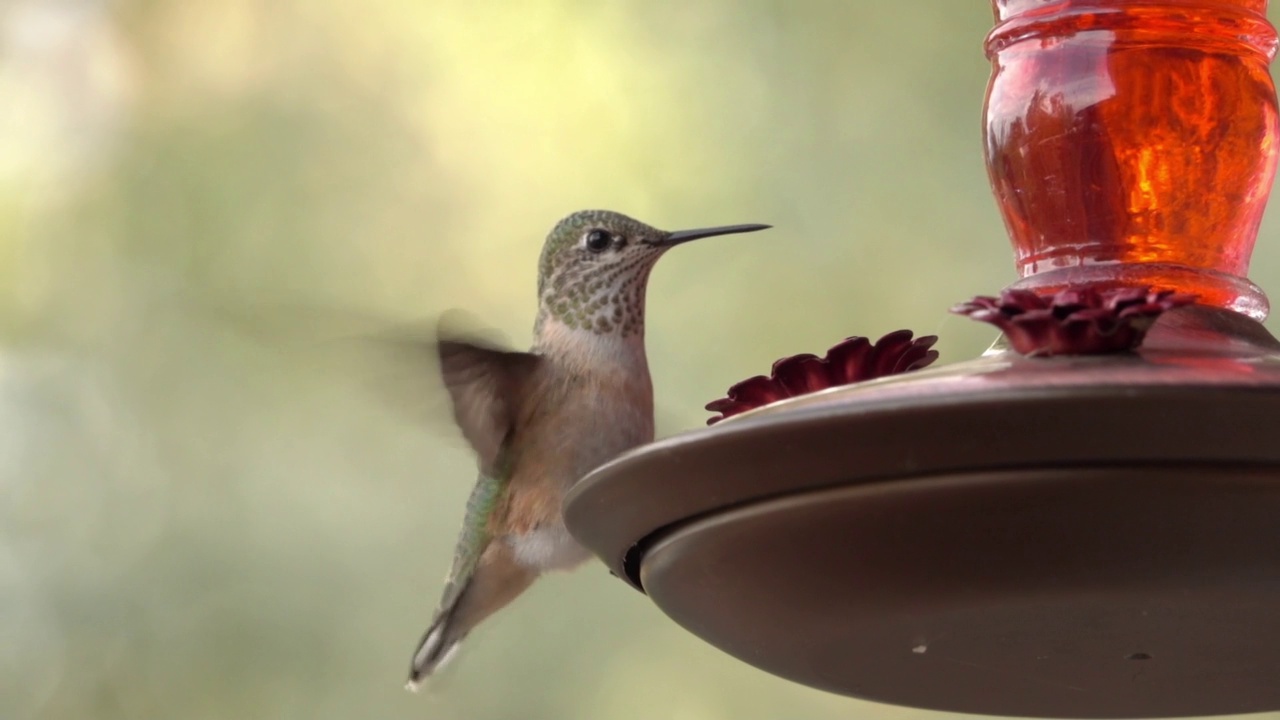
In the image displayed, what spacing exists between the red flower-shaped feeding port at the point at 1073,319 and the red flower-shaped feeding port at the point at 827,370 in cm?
35

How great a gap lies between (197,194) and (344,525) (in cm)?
115

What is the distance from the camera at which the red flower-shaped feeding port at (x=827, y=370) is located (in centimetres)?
188

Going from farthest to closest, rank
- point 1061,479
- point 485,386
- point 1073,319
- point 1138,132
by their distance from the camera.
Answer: point 485,386 < point 1138,132 < point 1073,319 < point 1061,479

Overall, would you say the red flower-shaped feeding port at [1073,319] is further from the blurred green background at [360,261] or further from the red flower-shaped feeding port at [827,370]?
the blurred green background at [360,261]

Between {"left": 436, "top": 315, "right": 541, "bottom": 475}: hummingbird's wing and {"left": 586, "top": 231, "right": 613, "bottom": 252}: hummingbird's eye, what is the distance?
24 centimetres

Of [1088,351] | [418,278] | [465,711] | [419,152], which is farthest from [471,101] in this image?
[1088,351]

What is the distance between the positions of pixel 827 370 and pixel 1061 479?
530mm

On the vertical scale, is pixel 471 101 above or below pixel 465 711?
above

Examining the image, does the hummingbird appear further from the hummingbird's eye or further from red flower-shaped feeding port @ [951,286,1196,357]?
red flower-shaped feeding port @ [951,286,1196,357]

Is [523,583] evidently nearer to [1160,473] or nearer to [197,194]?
[1160,473]

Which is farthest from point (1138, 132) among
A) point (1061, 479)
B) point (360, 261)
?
point (360, 261)

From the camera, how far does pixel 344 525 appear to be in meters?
5.52

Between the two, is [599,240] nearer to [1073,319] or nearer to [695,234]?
[695,234]

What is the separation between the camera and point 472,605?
141 inches
